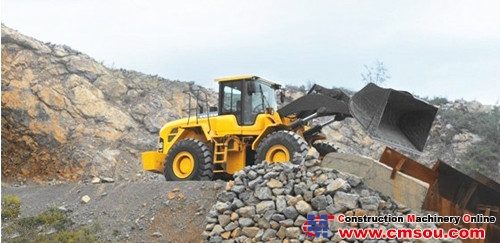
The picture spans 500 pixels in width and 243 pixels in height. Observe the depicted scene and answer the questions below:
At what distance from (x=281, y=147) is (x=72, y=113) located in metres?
13.2

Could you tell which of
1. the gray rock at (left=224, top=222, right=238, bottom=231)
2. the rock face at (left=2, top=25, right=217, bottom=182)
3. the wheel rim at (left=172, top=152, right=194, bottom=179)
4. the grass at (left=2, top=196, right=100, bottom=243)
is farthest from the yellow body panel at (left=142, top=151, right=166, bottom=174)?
the rock face at (left=2, top=25, right=217, bottom=182)

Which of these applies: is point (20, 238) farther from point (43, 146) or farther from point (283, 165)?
point (43, 146)

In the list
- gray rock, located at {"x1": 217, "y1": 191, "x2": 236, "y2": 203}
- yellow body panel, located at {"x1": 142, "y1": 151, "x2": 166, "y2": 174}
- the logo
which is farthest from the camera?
yellow body panel, located at {"x1": 142, "y1": 151, "x2": 166, "y2": 174}

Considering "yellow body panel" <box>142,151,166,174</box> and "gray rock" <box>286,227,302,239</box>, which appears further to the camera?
"yellow body panel" <box>142,151,166,174</box>

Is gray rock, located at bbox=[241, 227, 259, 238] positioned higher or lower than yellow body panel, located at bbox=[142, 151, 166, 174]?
lower


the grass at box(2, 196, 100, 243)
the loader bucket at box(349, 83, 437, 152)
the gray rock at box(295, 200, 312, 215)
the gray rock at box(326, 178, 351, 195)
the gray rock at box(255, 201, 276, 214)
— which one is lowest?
the grass at box(2, 196, 100, 243)

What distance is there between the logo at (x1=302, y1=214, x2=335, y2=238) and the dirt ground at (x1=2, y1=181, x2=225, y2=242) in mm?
2007

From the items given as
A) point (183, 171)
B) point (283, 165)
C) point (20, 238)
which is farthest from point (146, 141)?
point (283, 165)

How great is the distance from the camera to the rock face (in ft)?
65.6

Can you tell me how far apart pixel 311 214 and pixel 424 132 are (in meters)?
2.69

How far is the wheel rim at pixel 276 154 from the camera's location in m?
10.8

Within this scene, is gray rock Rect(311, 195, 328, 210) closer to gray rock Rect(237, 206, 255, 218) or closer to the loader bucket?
gray rock Rect(237, 206, 255, 218)

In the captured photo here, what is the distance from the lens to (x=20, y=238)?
10.6m

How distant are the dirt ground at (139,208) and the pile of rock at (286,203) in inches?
20.5
